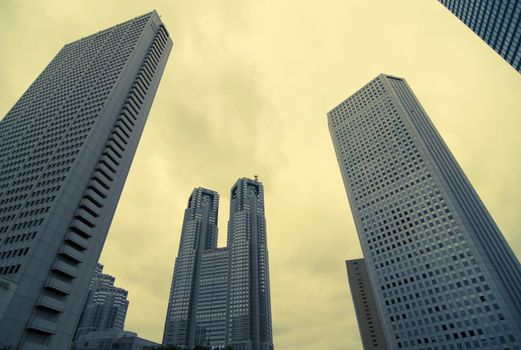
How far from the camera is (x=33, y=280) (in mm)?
66500

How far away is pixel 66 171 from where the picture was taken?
84000 millimetres

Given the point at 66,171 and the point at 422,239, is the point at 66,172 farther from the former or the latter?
the point at 422,239

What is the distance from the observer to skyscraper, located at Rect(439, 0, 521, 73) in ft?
287

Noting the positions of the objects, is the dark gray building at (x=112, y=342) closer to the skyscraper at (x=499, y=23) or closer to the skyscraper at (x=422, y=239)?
the skyscraper at (x=422, y=239)

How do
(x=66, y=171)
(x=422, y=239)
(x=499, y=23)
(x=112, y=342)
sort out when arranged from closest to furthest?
(x=66, y=171) → (x=499, y=23) → (x=422, y=239) → (x=112, y=342)

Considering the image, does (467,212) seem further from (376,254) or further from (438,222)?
(376,254)

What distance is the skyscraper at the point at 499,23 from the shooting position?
87.6m

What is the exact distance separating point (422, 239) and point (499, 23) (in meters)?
73.3

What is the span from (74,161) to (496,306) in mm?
127878

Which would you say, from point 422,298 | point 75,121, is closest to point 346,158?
point 422,298

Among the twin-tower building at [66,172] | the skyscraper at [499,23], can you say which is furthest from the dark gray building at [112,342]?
the skyscraper at [499,23]

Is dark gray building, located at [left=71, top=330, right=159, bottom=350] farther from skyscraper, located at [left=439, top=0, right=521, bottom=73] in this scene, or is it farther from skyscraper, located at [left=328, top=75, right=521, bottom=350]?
skyscraper, located at [left=439, top=0, right=521, bottom=73]

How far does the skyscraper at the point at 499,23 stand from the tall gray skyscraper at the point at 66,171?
11255 centimetres

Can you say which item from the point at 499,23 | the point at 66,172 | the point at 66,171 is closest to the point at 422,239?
the point at 499,23
